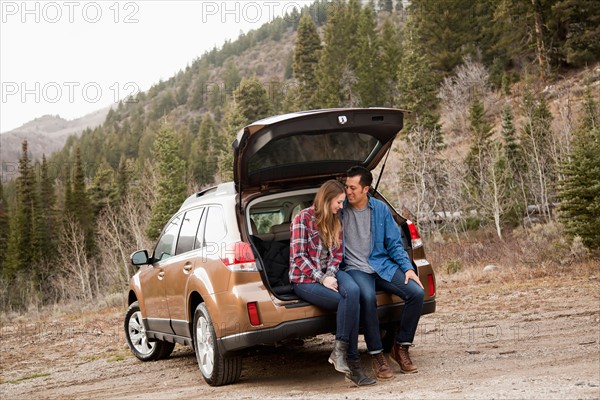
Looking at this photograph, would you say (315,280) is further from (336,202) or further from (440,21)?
(440,21)

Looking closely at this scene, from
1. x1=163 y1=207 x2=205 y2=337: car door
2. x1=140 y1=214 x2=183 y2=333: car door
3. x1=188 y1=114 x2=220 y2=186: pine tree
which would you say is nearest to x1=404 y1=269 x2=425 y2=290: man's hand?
x1=163 y1=207 x2=205 y2=337: car door

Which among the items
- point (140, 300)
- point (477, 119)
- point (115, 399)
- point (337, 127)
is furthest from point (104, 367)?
point (477, 119)

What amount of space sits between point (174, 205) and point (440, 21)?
30.2m

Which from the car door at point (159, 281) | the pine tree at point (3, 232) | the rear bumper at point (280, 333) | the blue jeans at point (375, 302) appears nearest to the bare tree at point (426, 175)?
the car door at point (159, 281)

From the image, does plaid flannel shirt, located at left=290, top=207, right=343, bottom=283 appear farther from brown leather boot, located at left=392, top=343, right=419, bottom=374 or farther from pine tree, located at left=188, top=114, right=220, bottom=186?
pine tree, located at left=188, top=114, right=220, bottom=186

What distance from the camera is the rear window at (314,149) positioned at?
243 inches

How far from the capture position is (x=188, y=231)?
7004mm

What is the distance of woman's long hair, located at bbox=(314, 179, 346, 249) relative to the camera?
5.83 m

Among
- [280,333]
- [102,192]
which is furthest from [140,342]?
[102,192]

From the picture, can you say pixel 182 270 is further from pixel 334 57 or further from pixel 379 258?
pixel 334 57

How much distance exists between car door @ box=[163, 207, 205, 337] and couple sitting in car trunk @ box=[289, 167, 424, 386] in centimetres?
128

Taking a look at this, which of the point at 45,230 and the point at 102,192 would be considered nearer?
the point at 45,230

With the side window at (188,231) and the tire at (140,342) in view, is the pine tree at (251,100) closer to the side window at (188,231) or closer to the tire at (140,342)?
the tire at (140,342)

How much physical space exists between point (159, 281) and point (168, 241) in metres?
0.48
